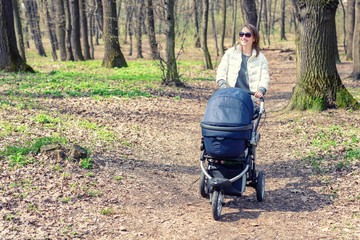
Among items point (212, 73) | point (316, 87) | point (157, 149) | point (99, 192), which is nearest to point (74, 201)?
point (99, 192)

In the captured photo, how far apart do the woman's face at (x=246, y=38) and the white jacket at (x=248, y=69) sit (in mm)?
112

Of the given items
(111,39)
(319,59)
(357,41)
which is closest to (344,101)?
(319,59)

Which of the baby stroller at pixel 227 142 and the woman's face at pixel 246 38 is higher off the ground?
the woman's face at pixel 246 38

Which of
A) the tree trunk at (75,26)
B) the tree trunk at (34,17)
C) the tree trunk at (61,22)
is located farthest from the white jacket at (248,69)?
the tree trunk at (34,17)

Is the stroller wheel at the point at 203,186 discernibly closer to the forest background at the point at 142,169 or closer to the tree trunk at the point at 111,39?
the forest background at the point at 142,169

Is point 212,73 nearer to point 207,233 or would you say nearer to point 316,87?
point 316,87

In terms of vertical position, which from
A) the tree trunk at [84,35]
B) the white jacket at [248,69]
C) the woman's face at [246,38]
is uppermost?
the tree trunk at [84,35]

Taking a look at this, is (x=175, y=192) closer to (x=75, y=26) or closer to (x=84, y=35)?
(x=75, y=26)

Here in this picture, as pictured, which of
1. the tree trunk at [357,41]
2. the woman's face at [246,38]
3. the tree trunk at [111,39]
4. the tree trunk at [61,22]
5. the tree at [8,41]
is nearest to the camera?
the woman's face at [246,38]

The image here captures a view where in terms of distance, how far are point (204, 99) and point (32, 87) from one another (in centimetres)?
557

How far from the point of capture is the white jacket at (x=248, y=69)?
193 inches

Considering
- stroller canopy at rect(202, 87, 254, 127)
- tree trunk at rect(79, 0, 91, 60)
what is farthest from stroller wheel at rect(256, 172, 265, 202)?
tree trunk at rect(79, 0, 91, 60)

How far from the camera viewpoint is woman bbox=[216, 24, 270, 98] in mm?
4887

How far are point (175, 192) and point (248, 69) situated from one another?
2120mm
